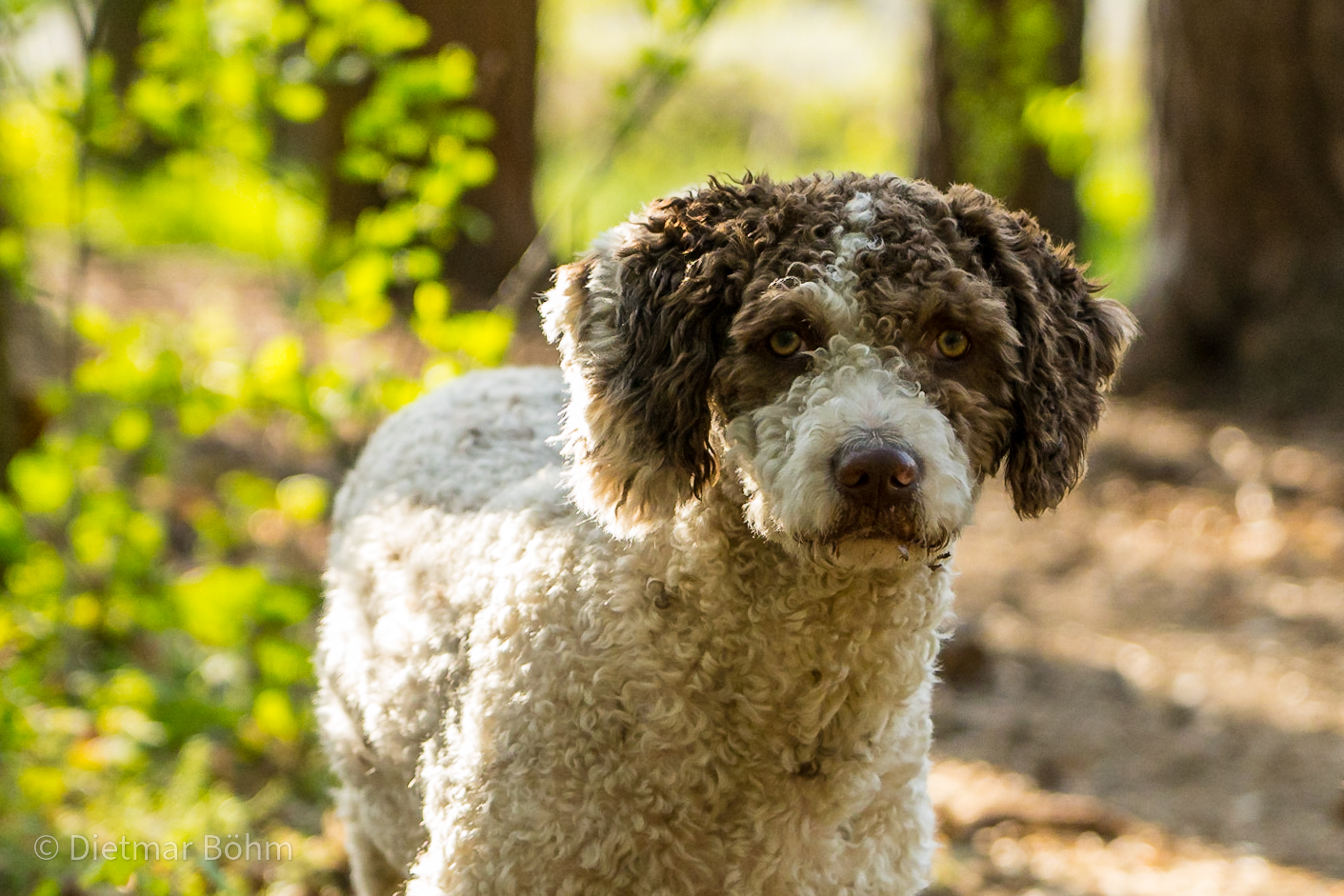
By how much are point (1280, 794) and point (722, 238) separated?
10.2ft

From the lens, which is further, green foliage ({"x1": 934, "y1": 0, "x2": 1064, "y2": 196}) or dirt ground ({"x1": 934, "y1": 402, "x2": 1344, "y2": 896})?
green foliage ({"x1": 934, "y1": 0, "x2": 1064, "y2": 196})

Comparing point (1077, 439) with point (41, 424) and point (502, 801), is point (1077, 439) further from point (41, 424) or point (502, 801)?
point (41, 424)

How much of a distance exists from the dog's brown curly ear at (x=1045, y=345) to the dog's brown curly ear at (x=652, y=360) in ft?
1.38

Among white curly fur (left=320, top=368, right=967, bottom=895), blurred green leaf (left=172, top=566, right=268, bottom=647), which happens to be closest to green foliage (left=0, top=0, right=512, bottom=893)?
blurred green leaf (left=172, top=566, right=268, bottom=647)

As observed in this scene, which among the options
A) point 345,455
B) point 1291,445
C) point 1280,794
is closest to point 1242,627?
point 1280,794

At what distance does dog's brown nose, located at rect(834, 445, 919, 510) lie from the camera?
190cm

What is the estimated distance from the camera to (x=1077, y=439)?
2240 millimetres

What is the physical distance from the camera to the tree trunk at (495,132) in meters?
4.65

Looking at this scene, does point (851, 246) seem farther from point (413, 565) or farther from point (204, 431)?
point (204, 431)

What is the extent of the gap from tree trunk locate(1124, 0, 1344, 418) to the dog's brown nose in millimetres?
5660

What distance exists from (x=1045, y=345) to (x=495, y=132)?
135 inches

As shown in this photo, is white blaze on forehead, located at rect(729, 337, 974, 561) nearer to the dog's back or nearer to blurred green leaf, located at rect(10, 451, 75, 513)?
the dog's back

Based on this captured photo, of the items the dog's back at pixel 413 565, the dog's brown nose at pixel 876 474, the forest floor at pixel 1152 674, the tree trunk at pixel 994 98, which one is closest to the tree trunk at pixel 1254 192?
the forest floor at pixel 1152 674

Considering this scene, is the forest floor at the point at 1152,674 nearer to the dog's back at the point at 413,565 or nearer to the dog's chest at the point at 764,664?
the dog's back at the point at 413,565
